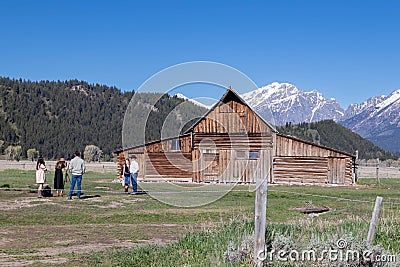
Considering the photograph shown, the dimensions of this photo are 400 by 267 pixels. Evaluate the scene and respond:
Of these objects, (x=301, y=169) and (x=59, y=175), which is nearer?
(x=59, y=175)

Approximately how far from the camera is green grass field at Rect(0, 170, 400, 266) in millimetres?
11734

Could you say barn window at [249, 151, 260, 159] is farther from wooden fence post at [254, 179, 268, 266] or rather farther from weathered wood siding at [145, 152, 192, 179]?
wooden fence post at [254, 179, 268, 266]

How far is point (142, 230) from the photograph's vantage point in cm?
1691

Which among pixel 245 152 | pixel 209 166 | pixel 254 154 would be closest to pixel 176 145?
pixel 209 166

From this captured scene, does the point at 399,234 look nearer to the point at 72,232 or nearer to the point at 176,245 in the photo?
the point at 176,245

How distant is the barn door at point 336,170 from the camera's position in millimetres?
44969

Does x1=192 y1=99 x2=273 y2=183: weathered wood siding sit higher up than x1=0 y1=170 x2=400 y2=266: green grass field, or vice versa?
x1=192 y1=99 x2=273 y2=183: weathered wood siding

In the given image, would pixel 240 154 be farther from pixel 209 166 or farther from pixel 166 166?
pixel 166 166

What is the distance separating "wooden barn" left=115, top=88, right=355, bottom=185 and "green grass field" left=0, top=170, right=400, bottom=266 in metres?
18.5

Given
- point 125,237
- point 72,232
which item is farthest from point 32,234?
point 125,237

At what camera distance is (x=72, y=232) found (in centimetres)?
1611

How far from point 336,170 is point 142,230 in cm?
3112

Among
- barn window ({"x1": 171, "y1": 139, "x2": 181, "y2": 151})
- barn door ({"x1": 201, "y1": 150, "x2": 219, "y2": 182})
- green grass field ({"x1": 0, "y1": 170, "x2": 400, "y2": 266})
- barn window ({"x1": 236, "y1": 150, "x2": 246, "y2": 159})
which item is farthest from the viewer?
barn window ({"x1": 171, "y1": 139, "x2": 181, "y2": 151})

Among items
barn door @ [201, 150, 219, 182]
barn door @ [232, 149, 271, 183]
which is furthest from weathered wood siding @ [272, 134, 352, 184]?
barn door @ [201, 150, 219, 182]
